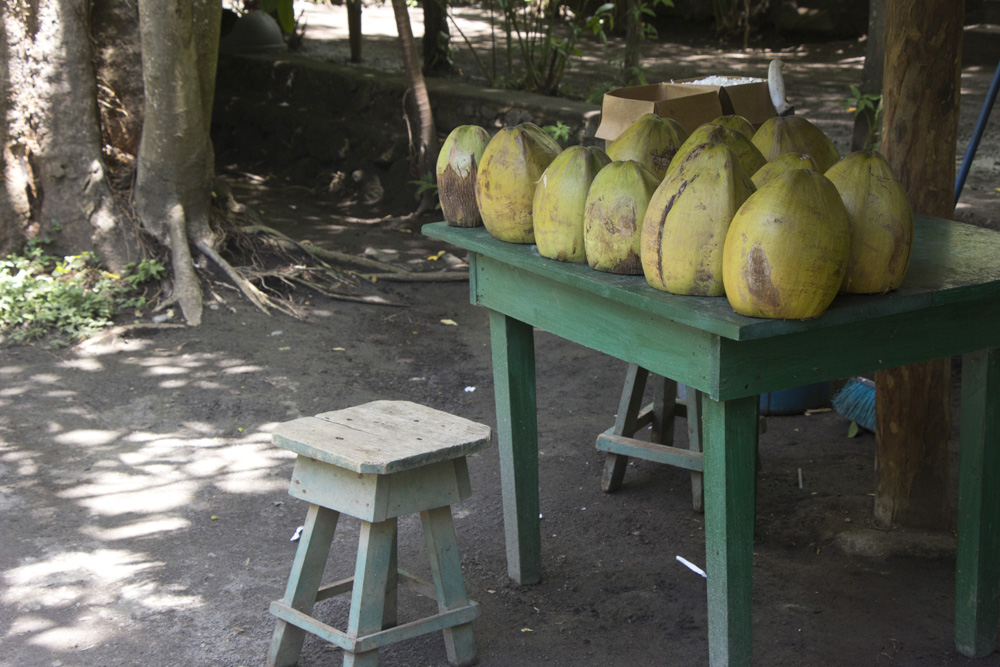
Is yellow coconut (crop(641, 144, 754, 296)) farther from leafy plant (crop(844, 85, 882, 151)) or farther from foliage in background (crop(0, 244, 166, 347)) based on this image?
leafy plant (crop(844, 85, 882, 151))

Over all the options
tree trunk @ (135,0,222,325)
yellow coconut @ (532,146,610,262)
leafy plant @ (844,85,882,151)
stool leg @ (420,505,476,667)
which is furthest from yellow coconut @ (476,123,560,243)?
leafy plant @ (844,85,882,151)

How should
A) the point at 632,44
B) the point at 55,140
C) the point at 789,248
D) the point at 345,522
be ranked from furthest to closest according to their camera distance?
1. the point at 632,44
2. the point at 55,140
3. the point at 345,522
4. the point at 789,248

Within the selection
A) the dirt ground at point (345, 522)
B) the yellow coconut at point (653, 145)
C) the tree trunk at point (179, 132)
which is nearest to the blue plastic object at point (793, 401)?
the dirt ground at point (345, 522)

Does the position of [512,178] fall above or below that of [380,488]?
above

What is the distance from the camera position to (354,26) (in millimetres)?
9320

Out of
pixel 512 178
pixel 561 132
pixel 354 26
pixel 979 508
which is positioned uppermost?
pixel 354 26

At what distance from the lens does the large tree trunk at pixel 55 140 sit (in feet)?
17.3

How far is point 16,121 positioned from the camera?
5316 millimetres

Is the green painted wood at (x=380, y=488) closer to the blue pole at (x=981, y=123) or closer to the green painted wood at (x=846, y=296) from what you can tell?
the green painted wood at (x=846, y=296)

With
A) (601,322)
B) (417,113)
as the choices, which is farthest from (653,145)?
(417,113)

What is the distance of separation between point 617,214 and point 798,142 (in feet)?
2.07

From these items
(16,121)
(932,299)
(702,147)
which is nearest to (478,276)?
(702,147)

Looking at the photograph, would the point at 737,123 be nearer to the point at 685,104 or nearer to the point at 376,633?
the point at 685,104

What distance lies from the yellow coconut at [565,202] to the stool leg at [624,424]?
4.23ft
